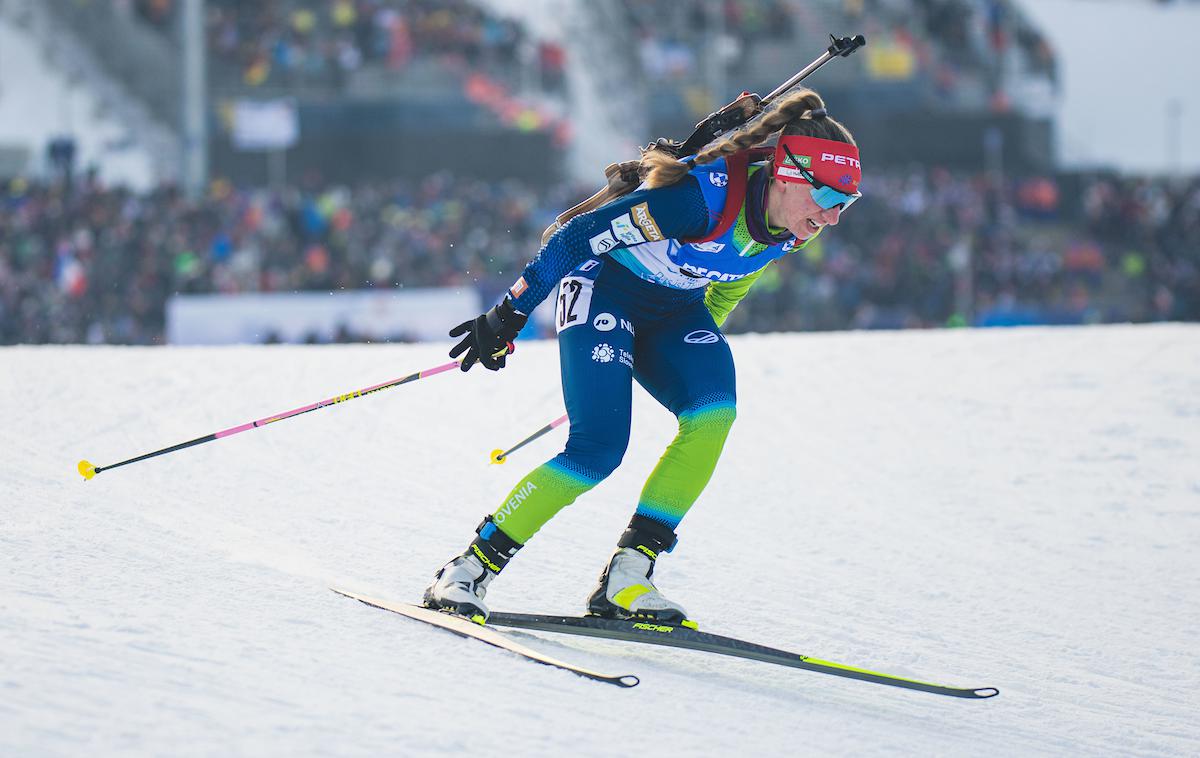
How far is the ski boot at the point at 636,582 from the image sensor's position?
3.58 metres

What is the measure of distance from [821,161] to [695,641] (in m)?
1.33

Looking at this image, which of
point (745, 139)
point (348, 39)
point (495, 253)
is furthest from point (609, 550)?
point (348, 39)

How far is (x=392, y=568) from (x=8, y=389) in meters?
3.25

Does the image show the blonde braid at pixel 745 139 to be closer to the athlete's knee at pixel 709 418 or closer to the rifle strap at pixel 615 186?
the rifle strap at pixel 615 186

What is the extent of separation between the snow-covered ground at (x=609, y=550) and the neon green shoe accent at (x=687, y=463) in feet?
1.36

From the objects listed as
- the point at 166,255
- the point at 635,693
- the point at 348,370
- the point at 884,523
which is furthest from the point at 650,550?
the point at 166,255

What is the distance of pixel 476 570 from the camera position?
3.61 meters

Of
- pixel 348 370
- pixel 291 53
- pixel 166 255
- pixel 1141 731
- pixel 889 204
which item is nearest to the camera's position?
pixel 1141 731

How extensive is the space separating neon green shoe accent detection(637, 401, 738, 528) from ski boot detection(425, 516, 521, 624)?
409 mm

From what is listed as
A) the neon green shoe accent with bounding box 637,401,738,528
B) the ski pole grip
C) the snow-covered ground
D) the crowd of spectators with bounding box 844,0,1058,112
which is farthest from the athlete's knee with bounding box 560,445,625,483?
the crowd of spectators with bounding box 844,0,1058,112

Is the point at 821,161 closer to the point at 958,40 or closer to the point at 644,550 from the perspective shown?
the point at 644,550

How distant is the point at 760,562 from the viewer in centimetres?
489

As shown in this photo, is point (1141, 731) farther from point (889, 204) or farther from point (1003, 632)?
point (889, 204)

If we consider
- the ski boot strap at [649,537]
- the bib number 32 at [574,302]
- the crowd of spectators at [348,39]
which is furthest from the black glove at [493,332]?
the crowd of spectators at [348,39]
